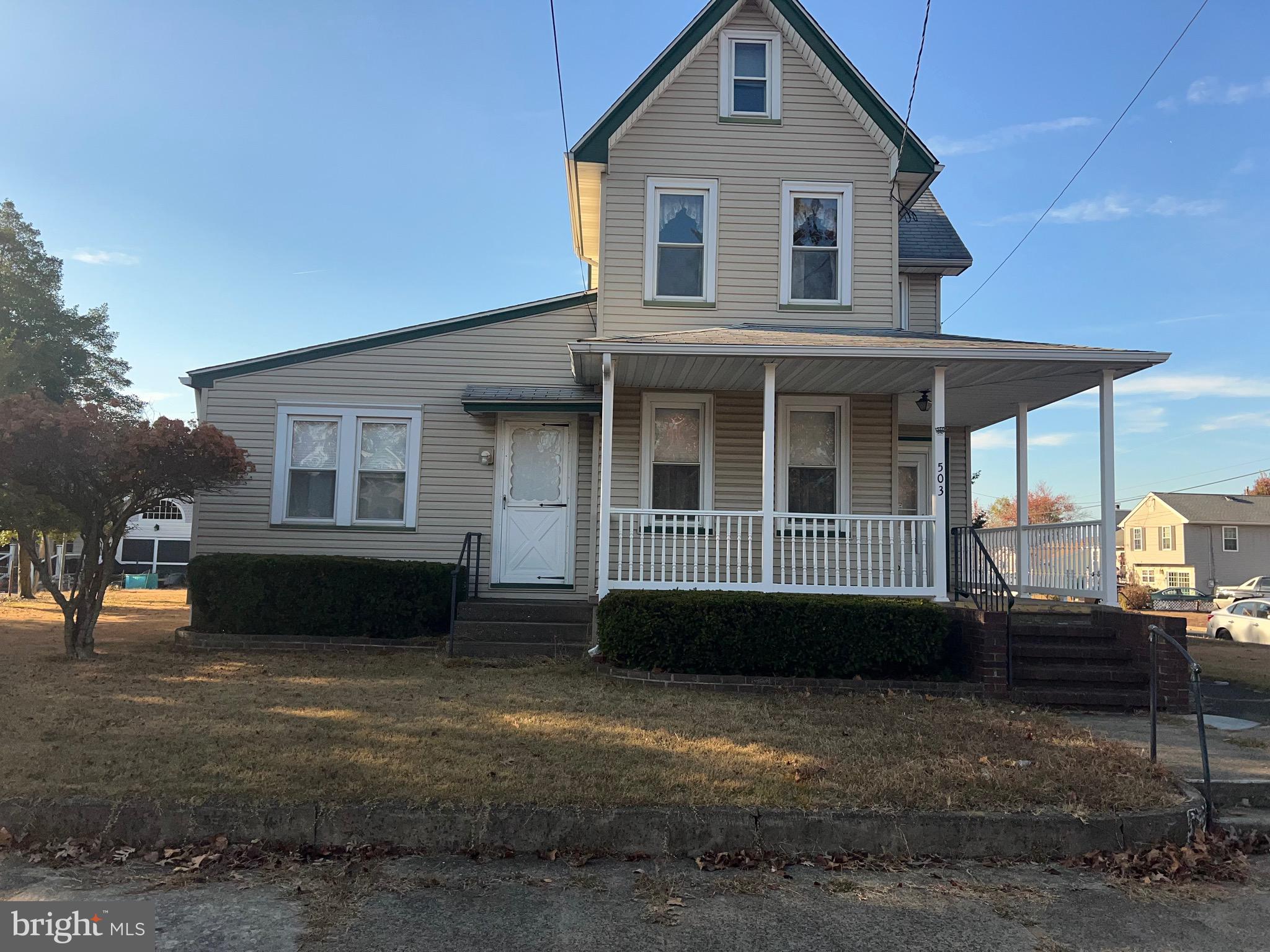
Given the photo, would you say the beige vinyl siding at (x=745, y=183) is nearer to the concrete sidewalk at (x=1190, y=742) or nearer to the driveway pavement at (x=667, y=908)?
the concrete sidewalk at (x=1190, y=742)

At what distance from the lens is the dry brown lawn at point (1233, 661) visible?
1048cm

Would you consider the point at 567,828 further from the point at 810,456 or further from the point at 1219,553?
the point at 1219,553

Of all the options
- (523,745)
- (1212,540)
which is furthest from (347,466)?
(1212,540)

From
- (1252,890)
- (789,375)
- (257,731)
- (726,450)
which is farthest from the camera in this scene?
(726,450)

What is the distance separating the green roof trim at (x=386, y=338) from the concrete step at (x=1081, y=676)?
720cm

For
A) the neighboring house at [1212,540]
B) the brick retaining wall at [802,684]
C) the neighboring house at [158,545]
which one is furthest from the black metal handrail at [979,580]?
the neighboring house at [1212,540]

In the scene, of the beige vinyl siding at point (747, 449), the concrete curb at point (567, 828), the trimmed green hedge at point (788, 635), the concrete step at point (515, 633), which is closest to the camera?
the concrete curb at point (567, 828)

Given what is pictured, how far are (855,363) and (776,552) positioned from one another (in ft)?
8.94

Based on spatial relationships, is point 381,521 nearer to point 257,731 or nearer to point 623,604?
point 623,604

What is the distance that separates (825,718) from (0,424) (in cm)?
830

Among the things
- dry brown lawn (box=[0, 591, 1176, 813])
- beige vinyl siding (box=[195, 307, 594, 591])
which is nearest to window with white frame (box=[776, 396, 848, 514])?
beige vinyl siding (box=[195, 307, 594, 591])

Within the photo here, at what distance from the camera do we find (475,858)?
14.5 feet

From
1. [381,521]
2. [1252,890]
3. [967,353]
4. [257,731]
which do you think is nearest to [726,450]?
[967,353]

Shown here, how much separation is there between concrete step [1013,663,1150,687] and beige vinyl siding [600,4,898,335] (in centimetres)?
500
